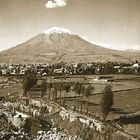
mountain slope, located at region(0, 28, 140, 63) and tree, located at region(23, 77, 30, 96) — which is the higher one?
mountain slope, located at region(0, 28, 140, 63)

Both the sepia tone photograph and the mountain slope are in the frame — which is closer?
the sepia tone photograph

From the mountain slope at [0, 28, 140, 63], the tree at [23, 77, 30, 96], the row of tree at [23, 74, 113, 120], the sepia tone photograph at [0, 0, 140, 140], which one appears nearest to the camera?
the sepia tone photograph at [0, 0, 140, 140]

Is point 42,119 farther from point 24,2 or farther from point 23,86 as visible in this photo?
point 24,2

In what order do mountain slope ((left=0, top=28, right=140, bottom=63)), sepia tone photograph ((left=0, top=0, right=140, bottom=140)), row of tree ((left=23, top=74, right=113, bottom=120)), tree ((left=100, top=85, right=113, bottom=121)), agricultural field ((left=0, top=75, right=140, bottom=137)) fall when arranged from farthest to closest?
mountain slope ((left=0, top=28, right=140, bottom=63)) → row of tree ((left=23, top=74, right=113, bottom=120)) → agricultural field ((left=0, top=75, right=140, bottom=137)) → tree ((left=100, top=85, right=113, bottom=121)) → sepia tone photograph ((left=0, top=0, right=140, bottom=140))

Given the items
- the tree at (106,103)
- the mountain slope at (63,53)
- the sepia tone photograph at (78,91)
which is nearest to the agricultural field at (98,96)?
the sepia tone photograph at (78,91)

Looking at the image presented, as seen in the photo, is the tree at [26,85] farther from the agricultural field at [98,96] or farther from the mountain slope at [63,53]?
the mountain slope at [63,53]

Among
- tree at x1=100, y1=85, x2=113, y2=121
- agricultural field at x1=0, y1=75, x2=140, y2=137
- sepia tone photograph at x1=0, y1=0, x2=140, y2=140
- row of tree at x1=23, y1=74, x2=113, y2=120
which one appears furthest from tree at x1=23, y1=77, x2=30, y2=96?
tree at x1=100, y1=85, x2=113, y2=121

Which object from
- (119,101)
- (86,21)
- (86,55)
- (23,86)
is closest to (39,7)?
(86,21)

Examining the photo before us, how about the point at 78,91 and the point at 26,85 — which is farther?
the point at 26,85

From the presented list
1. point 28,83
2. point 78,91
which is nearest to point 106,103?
point 78,91

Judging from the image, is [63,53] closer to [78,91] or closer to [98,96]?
[78,91]

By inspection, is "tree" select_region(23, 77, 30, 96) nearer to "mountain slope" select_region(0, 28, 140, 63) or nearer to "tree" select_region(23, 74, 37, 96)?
"tree" select_region(23, 74, 37, 96)
